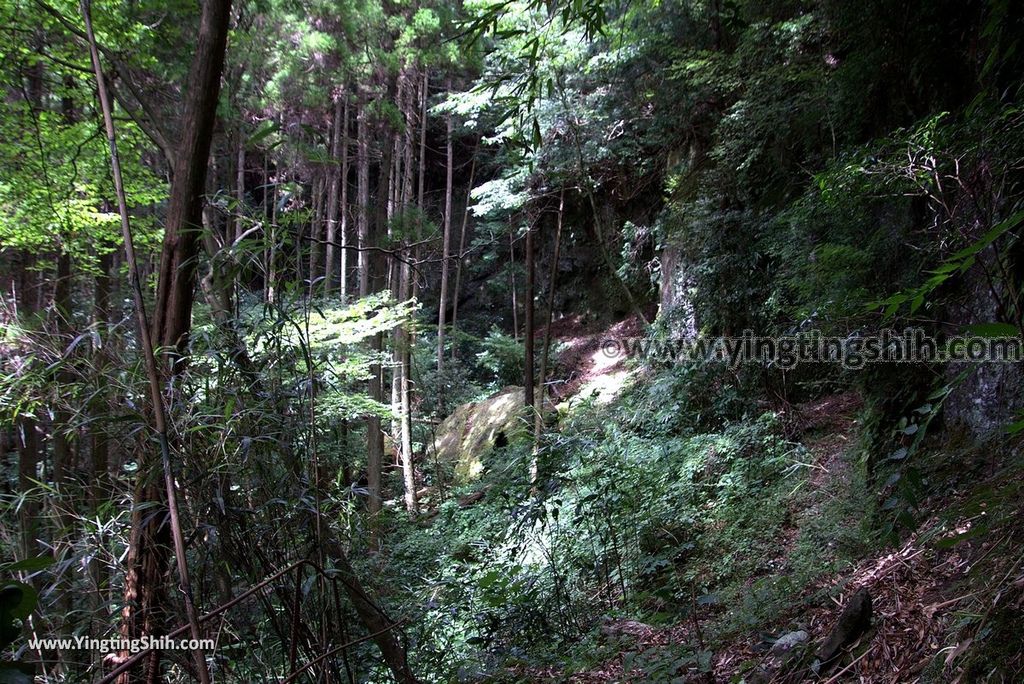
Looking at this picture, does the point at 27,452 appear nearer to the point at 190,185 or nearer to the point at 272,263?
the point at 190,185

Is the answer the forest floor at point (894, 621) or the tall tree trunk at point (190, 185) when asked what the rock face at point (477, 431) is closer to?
the forest floor at point (894, 621)

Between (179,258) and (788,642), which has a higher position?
(179,258)

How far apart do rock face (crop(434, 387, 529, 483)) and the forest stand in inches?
38.6

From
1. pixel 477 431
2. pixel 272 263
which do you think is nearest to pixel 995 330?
pixel 272 263

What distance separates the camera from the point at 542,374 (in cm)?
948

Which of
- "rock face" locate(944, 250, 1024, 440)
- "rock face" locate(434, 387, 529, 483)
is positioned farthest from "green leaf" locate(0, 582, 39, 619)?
"rock face" locate(434, 387, 529, 483)

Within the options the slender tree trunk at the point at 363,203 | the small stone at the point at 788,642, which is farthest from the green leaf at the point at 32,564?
the slender tree trunk at the point at 363,203

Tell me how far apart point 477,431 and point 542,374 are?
139 inches

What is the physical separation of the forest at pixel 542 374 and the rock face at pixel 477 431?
3.21ft

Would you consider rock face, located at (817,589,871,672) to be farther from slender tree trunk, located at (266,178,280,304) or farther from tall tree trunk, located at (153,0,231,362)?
tall tree trunk, located at (153,0,231,362)

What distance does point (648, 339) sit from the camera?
9531 mm

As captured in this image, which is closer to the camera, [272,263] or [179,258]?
[272,263]

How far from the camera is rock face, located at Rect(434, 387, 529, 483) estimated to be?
38.3ft

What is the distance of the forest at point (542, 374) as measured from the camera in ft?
6.87
